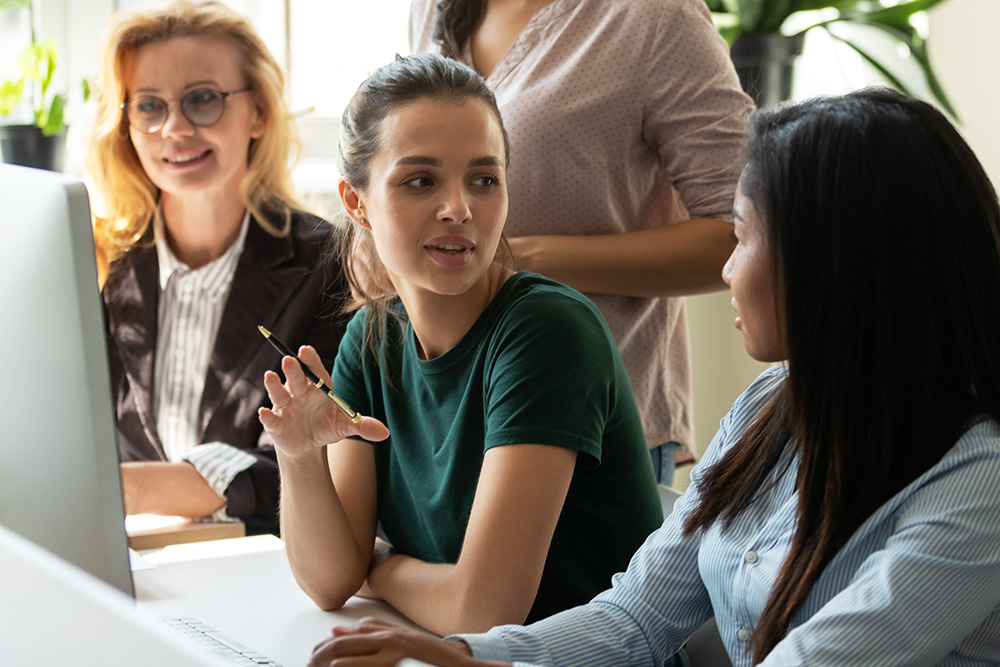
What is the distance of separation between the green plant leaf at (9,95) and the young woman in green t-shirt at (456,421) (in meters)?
1.40

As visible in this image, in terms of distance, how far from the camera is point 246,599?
1279 mm

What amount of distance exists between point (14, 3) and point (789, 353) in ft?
7.44

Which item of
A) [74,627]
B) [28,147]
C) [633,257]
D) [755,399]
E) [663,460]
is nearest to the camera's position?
[74,627]

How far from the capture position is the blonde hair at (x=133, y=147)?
202 centimetres

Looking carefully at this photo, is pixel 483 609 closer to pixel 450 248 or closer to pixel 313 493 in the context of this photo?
pixel 313 493

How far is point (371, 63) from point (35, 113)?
3.03 ft

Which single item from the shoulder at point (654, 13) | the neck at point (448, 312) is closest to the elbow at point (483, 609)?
the neck at point (448, 312)

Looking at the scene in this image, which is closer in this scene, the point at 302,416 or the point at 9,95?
the point at 302,416

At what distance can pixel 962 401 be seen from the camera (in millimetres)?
873

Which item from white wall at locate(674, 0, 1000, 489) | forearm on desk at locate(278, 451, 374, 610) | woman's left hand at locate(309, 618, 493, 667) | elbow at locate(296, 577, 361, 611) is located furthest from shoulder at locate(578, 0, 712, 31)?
white wall at locate(674, 0, 1000, 489)

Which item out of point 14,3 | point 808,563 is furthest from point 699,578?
point 14,3

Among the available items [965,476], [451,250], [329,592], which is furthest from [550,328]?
[965,476]

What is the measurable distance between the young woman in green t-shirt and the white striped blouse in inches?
25.3

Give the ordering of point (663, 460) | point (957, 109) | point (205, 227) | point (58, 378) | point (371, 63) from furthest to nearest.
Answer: point (371, 63)
point (957, 109)
point (205, 227)
point (663, 460)
point (58, 378)
